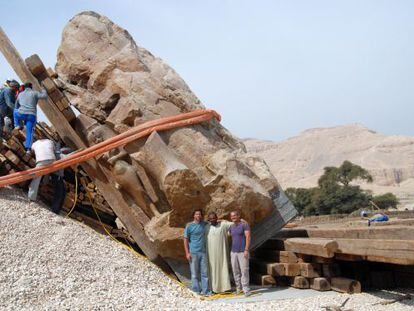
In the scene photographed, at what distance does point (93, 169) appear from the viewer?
7582 mm

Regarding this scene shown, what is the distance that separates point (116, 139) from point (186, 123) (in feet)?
3.57

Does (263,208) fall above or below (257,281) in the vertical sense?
above

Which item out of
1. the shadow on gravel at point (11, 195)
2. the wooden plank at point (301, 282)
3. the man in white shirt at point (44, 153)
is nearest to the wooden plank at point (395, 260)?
the wooden plank at point (301, 282)

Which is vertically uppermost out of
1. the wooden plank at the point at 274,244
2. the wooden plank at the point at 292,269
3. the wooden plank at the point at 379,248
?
the wooden plank at the point at 379,248

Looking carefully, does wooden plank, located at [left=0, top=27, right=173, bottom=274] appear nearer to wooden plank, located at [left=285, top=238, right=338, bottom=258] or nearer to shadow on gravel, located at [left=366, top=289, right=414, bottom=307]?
wooden plank, located at [left=285, top=238, right=338, bottom=258]

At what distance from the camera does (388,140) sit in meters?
104

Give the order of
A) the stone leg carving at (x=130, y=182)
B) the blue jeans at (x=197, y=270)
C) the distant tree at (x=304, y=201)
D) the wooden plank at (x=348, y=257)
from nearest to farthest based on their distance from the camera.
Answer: the wooden plank at (x=348, y=257) < the blue jeans at (x=197, y=270) < the stone leg carving at (x=130, y=182) < the distant tree at (x=304, y=201)

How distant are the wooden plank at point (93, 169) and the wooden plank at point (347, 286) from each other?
245cm

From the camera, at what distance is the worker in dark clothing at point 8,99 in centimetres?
809

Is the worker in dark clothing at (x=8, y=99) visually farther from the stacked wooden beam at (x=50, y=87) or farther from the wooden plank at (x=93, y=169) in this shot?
the stacked wooden beam at (x=50, y=87)

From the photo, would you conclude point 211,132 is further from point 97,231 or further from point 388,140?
point 388,140

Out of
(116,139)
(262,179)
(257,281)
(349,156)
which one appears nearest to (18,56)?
(116,139)

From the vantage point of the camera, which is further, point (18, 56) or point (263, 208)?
point (18, 56)

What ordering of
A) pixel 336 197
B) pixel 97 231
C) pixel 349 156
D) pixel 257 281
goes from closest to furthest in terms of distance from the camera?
pixel 257 281
pixel 97 231
pixel 336 197
pixel 349 156
